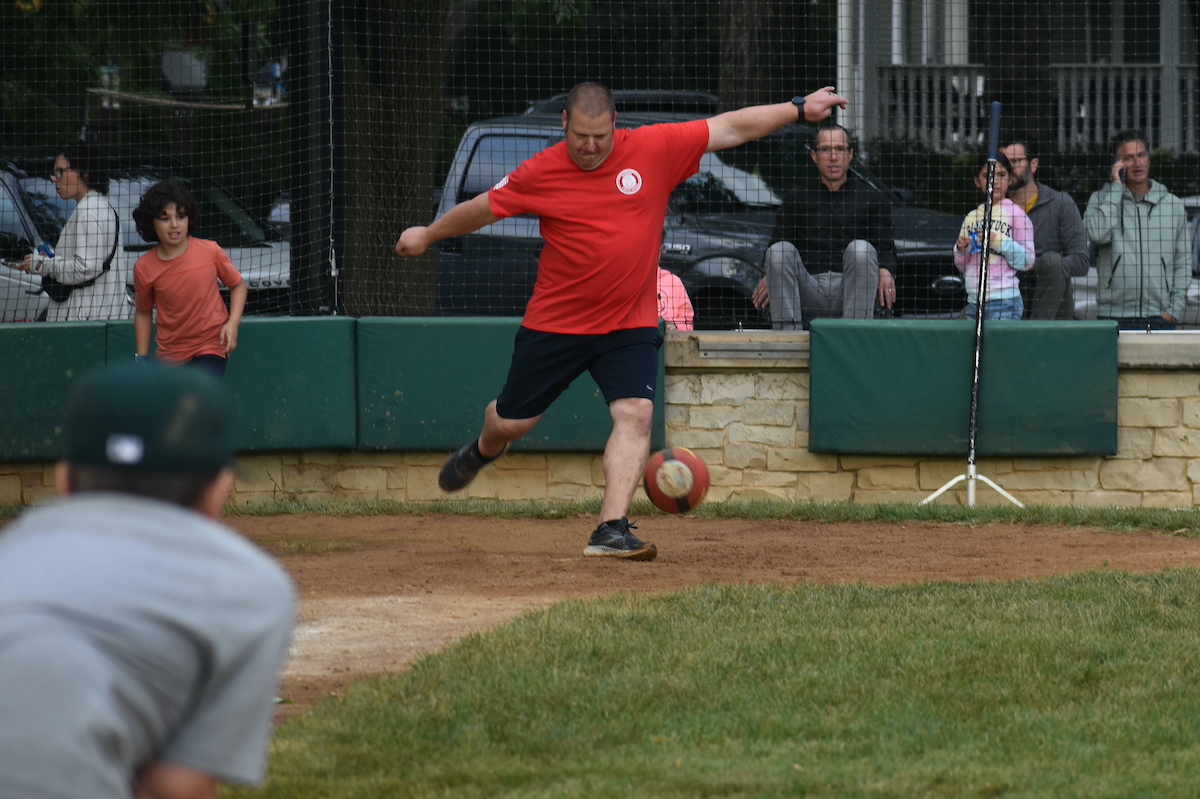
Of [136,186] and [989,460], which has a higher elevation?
[136,186]

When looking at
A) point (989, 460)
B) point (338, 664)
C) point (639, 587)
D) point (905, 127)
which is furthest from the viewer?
point (905, 127)

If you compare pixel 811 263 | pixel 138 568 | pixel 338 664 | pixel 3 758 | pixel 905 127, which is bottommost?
pixel 338 664

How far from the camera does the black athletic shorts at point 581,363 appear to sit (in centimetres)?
730

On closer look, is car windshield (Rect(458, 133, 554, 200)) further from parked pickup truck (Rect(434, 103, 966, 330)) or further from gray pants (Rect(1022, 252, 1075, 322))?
gray pants (Rect(1022, 252, 1075, 322))

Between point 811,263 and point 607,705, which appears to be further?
point 811,263

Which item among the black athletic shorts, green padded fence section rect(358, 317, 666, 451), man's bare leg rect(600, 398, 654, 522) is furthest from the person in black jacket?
man's bare leg rect(600, 398, 654, 522)

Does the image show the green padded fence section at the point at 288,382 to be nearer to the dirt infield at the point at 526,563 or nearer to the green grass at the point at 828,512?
the green grass at the point at 828,512

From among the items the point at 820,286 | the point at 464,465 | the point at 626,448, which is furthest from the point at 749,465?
the point at 626,448

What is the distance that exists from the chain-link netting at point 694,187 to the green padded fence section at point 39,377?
16.9 inches

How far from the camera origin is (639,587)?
6871 millimetres

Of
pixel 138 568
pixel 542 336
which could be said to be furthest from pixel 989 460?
pixel 138 568

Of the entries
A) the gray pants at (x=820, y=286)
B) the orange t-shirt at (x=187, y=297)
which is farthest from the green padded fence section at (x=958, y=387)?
the orange t-shirt at (x=187, y=297)

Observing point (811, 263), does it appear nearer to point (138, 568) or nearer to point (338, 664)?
point (338, 664)

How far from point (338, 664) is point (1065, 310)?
6.60 metres
